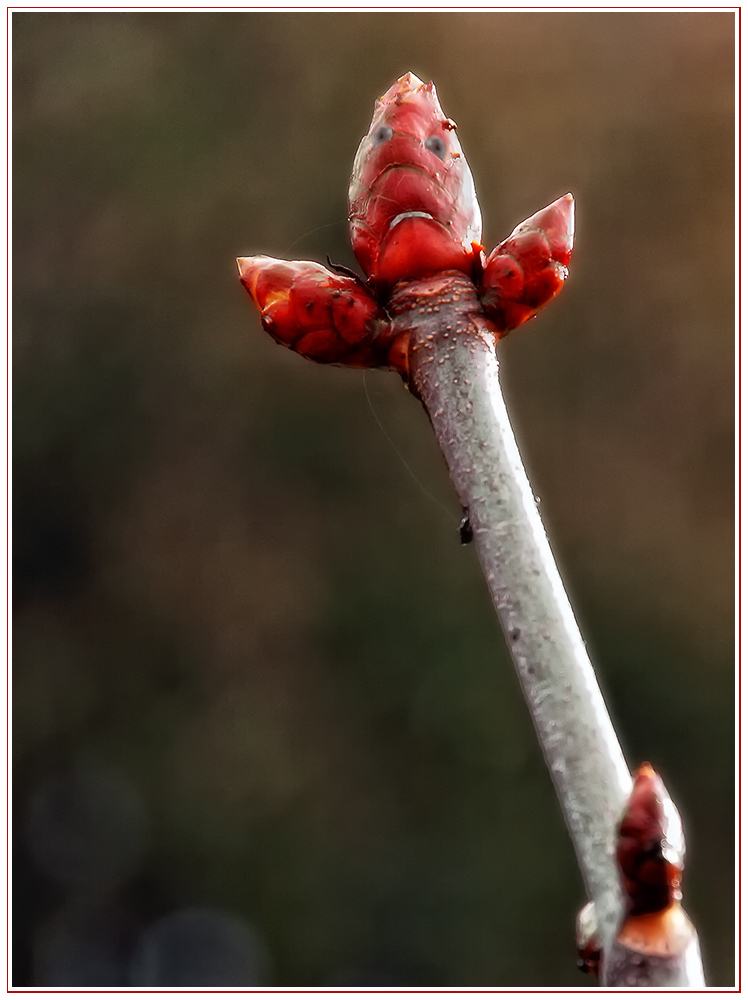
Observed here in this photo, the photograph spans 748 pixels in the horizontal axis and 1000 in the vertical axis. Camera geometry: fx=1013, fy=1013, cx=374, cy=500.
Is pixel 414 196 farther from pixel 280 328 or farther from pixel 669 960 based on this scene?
pixel 669 960

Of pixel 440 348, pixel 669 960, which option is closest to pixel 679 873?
pixel 669 960

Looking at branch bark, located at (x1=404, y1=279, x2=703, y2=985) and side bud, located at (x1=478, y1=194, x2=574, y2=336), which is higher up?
side bud, located at (x1=478, y1=194, x2=574, y2=336)

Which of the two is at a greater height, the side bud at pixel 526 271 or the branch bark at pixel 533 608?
the side bud at pixel 526 271

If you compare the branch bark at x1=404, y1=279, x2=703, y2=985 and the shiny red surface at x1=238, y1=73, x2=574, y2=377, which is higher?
the shiny red surface at x1=238, y1=73, x2=574, y2=377
